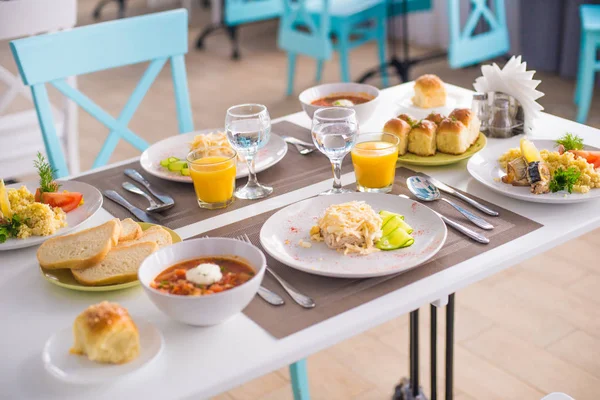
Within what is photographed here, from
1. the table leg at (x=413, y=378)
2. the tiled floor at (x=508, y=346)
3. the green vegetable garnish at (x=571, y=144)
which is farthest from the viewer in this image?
the tiled floor at (x=508, y=346)

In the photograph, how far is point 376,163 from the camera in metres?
1.38

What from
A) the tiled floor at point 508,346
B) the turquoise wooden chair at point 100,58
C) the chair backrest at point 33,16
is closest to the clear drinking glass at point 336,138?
the turquoise wooden chair at point 100,58

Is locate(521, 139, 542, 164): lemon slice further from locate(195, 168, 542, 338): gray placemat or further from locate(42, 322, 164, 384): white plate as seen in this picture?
locate(42, 322, 164, 384): white plate

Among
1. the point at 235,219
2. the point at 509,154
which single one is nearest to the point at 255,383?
the point at 235,219

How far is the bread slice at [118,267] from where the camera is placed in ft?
3.65

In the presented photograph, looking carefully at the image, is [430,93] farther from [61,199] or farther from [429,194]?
[61,199]

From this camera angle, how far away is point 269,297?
Result: 3.57 feet

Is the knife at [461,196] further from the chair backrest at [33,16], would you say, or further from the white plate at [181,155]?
the chair backrest at [33,16]

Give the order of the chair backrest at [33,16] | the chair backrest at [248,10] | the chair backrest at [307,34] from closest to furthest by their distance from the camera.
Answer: the chair backrest at [33,16] → the chair backrest at [307,34] → the chair backrest at [248,10]

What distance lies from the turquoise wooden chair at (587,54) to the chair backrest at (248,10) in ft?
7.14

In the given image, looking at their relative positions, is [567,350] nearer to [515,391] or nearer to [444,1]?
[515,391]

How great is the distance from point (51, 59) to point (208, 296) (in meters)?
1.16

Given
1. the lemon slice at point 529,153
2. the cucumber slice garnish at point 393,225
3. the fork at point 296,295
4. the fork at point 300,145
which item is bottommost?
the fork at point 296,295

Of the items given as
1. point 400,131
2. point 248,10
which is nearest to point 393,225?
point 400,131
